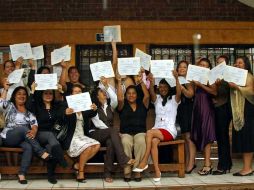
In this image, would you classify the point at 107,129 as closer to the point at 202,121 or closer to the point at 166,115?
the point at 166,115

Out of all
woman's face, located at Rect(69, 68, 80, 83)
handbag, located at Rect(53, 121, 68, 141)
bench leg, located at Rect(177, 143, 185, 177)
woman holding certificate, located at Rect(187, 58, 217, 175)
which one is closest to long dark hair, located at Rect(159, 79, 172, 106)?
woman holding certificate, located at Rect(187, 58, 217, 175)

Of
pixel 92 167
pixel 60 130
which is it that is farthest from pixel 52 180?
pixel 60 130

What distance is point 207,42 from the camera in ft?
35.6

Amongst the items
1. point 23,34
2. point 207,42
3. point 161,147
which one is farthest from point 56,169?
point 207,42

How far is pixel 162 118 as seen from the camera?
307 inches

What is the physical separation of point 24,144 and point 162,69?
7.95 ft

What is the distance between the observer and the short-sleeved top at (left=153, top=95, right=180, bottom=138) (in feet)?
25.3

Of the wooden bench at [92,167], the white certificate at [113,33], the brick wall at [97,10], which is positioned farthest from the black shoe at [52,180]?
the brick wall at [97,10]

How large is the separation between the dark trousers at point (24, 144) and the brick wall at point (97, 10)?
4.00m

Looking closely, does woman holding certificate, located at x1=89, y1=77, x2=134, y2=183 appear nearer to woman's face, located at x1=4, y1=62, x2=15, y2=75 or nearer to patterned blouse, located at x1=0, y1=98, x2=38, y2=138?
patterned blouse, located at x1=0, y1=98, x2=38, y2=138

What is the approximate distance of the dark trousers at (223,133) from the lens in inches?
309

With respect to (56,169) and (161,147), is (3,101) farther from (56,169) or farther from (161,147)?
(161,147)

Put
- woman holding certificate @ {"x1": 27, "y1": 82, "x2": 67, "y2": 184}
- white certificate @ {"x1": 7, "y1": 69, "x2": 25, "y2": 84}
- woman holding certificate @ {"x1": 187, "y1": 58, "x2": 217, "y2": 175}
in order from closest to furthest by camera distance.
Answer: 1. woman holding certificate @ {"x1": 27, "y1": 82, "x2": 67, "y2": 184}
2. white certificate @ {"x1": 7, "y1": 69, "x2": 25, "y2": 84}
3. woman holding certificate @ {"x1": 187, "y1": 58, "x2": 217, "y2": 175}

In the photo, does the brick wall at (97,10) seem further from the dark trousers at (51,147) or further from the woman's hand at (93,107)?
the dark trousers at (51,147)
